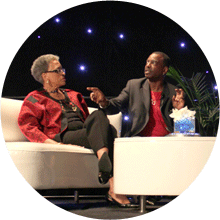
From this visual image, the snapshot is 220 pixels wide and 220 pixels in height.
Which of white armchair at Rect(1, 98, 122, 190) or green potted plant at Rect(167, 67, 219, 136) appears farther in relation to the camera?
green potted plant at Rect(167, 67, 219, 136)

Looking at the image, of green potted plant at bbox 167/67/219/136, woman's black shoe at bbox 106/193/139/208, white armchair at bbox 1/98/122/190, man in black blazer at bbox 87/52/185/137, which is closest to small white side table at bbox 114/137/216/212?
woman's black shoe at bbox 106/193/139/208

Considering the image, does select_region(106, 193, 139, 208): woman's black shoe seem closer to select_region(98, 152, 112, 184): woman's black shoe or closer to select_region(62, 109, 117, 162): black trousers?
select_region(98, 152, 112, 184): woman's black shoe

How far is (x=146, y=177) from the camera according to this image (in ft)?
6.36

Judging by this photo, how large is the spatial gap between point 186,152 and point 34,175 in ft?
2.97

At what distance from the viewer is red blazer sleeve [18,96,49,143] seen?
8.09 ft

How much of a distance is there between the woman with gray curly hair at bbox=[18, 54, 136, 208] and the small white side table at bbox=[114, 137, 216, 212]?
1.11 feet

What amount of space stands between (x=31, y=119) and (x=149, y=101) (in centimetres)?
86

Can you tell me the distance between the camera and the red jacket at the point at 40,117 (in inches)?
97.3

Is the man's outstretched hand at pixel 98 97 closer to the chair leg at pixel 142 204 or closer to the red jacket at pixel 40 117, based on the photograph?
the red jacket at pixel 40 117

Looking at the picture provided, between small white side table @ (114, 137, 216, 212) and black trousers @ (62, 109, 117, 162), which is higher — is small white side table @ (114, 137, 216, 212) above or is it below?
below

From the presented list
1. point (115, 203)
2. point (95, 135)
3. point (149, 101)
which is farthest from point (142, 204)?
→ point (149, 101)

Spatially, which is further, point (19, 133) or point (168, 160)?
point (19, 133)

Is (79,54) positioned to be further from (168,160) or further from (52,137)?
(168,160)

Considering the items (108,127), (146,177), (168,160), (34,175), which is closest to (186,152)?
(168,160)
